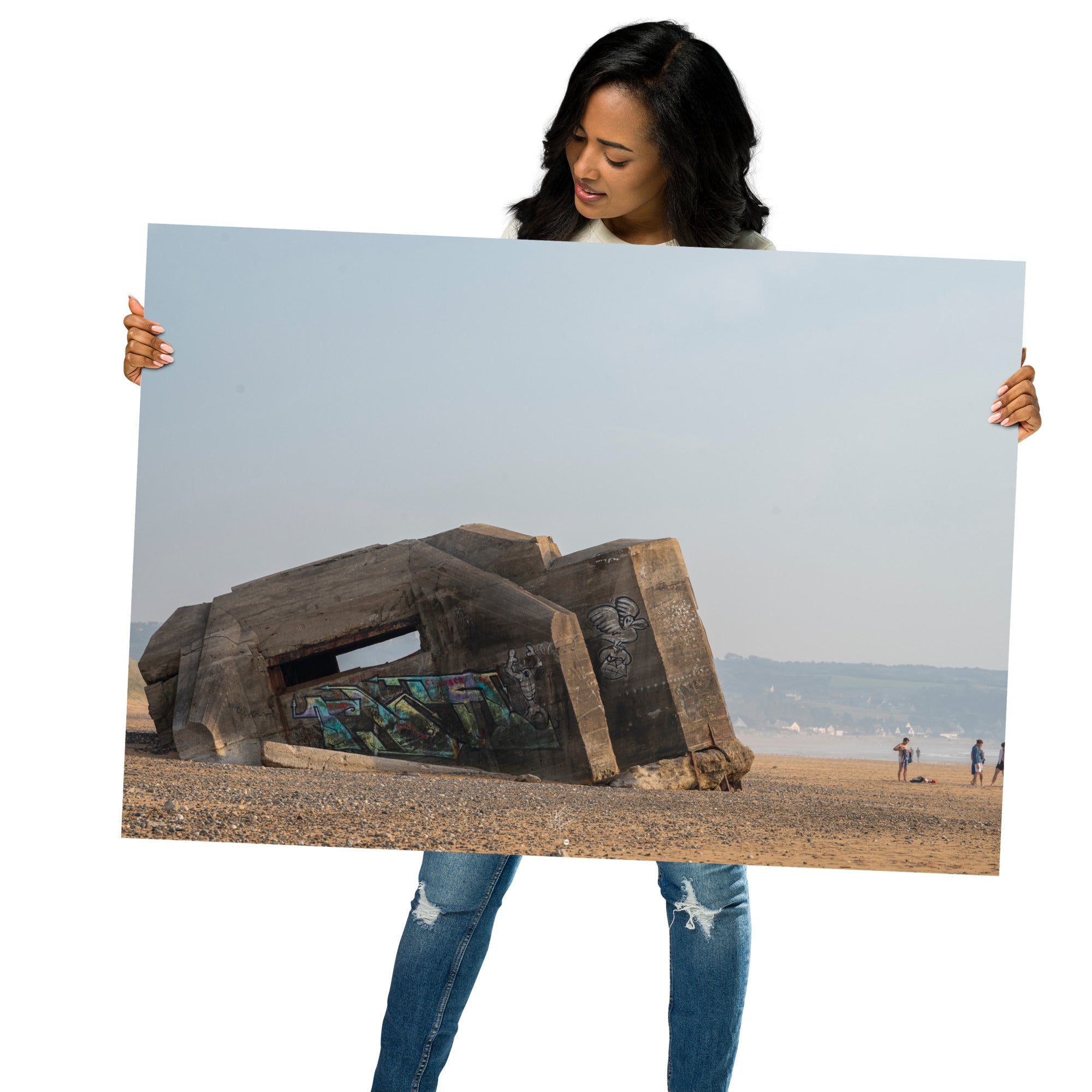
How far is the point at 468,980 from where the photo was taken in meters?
2.59

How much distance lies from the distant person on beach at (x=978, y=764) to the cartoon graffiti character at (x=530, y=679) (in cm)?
114

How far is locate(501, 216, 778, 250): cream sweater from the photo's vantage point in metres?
2.79

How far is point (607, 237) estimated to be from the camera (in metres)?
2.87

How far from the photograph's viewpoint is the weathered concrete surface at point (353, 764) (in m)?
2.72

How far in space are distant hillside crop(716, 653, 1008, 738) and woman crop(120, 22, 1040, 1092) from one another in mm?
457

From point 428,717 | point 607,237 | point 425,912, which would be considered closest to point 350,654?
point 428,717

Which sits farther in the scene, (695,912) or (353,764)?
(353,764)

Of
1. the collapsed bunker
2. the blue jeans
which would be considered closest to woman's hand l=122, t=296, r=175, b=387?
the collapsed bunker

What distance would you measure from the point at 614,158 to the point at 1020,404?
1.24 meters

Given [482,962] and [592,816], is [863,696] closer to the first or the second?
[592,816]

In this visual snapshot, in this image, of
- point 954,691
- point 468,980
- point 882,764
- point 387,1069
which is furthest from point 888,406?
point 387,1069

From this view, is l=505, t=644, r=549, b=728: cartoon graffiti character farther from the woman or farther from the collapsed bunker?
the woman

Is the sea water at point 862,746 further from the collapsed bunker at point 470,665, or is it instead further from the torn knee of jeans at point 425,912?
the torn knee of jeans at point 425,912

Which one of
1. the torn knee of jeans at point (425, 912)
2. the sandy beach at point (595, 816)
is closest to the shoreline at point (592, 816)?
the sandy beach at point (595, 816)
